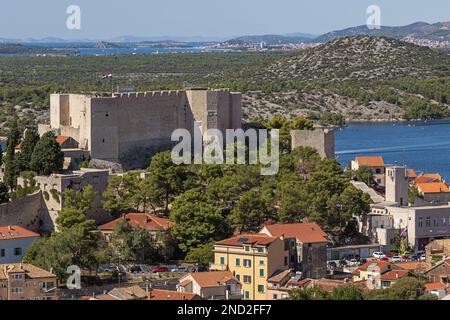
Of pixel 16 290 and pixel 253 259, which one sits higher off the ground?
pixel 253 259

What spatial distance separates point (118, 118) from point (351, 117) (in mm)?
43278

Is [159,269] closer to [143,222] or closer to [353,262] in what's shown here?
[143,222]

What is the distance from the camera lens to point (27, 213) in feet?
81.4

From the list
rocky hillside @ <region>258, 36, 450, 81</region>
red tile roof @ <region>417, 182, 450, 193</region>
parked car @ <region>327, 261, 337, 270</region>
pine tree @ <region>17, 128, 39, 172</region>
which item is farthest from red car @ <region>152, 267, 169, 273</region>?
rocky hillside @ <region>258, 36, 450, 81</region>

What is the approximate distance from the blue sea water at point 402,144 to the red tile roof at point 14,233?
53.8ft

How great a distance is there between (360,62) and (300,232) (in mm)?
73373

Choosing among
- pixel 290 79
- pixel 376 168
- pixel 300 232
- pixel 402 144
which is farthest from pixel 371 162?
pixel 290 79

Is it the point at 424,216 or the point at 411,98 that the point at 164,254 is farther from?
the point at 411,98

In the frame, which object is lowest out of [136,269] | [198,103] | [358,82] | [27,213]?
[136,269]

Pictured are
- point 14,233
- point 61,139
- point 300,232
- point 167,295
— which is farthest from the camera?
point 61,139

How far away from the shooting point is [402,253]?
2573 cm

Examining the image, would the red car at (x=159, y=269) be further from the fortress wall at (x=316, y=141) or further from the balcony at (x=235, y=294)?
the fortress wall at (x=316, y=141)

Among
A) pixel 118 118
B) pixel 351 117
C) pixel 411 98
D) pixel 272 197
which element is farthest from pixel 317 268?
pixel 411 98

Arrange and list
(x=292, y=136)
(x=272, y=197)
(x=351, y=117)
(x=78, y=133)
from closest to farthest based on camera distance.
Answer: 1. (x=272, y=197)
2. (x=78, y=133)
3. (x=292, y=136)
4. (x=351, y=117)
